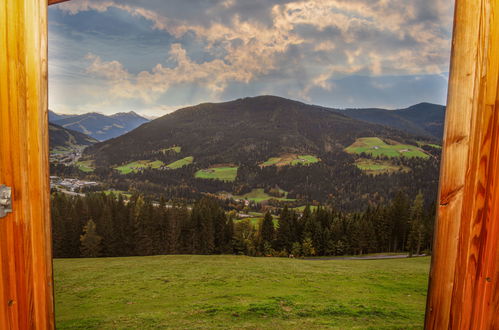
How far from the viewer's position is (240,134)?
6427 inches

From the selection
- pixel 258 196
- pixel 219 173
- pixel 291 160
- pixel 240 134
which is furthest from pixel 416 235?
pixel 240 134

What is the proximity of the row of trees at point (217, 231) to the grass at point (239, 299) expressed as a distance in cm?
2075

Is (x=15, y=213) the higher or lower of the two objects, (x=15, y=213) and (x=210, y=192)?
the higher

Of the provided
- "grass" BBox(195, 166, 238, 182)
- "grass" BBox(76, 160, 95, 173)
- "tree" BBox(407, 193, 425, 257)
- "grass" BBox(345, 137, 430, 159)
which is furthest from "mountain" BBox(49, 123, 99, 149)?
"grass" BBox(345, 137, 430, 159)

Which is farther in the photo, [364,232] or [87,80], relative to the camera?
[87,80]

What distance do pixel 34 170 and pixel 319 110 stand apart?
203856 mm

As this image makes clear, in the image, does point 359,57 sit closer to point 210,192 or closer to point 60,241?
point 210,192

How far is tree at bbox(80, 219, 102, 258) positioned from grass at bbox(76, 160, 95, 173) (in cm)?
8305

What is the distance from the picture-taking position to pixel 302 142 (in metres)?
154

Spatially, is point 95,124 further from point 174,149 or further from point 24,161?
point 24,161

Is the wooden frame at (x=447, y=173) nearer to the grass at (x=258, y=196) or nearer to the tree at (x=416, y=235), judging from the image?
the tree at (x=416, y=235)

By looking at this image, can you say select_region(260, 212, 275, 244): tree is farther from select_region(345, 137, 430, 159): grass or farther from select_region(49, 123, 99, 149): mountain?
select_region(49, 123, 99, 149): mountain

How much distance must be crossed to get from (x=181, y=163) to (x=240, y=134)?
5102cm

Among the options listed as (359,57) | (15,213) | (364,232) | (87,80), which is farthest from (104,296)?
(359,57)
